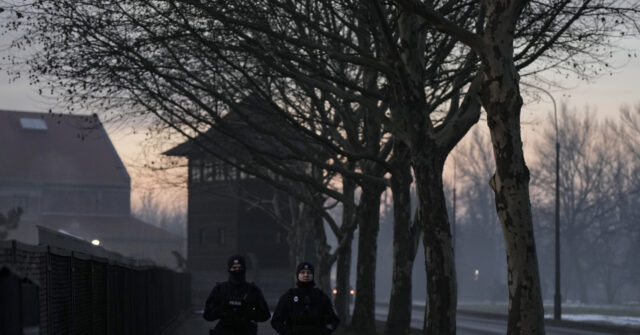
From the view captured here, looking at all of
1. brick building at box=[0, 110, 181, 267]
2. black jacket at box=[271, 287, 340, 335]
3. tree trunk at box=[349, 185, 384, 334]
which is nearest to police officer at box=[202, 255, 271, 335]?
black jacket at box=[271, 287, 340, 335]

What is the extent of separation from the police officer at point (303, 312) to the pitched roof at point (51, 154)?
91.2 m

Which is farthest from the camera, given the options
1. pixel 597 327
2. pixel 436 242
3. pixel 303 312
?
pixel 597 327

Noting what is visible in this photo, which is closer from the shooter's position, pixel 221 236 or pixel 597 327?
pixel 597 327

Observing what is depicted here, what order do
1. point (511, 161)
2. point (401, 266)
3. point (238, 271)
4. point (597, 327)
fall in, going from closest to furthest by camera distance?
point (238, 271), point (511, 161), point (401, 266), point (597, 327)

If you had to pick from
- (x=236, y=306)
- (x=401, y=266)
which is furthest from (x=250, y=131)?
(x=236, y=306)

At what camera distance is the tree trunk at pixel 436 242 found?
19922 millimetres

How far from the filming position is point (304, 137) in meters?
31.2

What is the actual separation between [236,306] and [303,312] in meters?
0.93

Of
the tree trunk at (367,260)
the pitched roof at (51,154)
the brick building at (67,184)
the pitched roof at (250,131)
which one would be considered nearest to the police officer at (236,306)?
the pitched roof at (250,131)

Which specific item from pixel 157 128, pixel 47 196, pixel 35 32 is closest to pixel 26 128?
pixel 47 196

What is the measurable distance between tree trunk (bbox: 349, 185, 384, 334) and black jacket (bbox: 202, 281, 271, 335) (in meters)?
16.3

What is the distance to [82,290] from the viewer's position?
11484mm

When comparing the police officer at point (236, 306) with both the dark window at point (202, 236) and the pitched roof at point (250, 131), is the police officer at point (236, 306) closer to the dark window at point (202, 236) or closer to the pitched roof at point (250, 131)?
the pitched roof at point (250, 131)

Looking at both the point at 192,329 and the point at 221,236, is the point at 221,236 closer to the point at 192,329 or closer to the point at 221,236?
the point at 221,236
